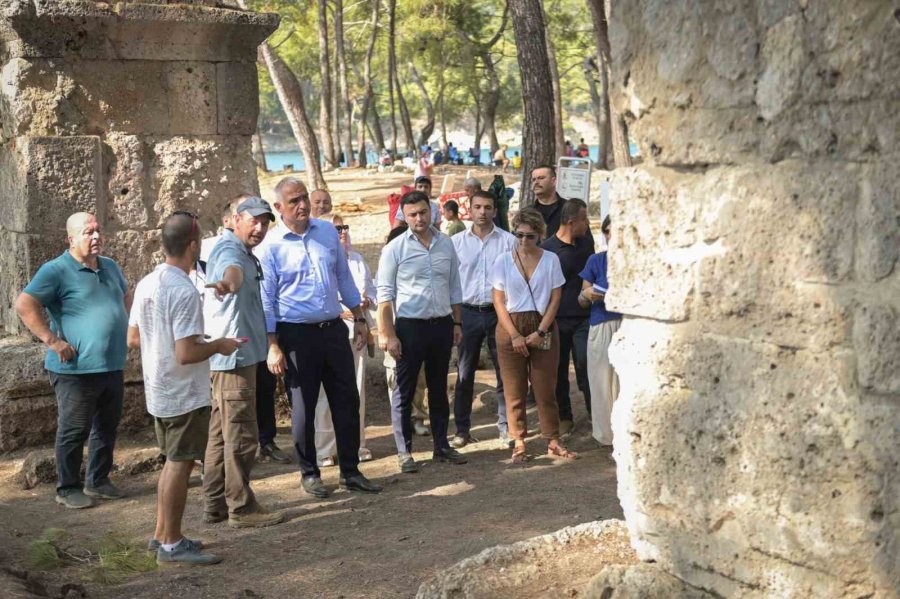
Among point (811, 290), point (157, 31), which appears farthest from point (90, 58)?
point (811, 290)

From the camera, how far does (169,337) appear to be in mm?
5590

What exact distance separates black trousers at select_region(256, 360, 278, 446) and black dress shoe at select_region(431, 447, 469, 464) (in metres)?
1.21

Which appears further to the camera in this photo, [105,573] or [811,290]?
[105,573]

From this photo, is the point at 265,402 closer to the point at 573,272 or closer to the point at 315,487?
the point at 315,487

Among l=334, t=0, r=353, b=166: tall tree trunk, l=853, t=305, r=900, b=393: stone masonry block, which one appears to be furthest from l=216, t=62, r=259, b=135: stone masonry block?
l=334, t=0, r=353, b=166: tall tree trunk

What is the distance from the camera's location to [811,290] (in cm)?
306

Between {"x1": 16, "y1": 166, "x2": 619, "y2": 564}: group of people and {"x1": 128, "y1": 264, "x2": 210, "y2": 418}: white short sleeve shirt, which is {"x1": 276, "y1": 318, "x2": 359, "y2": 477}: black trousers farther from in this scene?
{"x1": 128, "y1": 264, "x2": 210, "y2": 418}: white short sleeve shirt

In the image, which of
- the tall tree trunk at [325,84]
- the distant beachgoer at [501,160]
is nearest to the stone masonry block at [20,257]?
the tall tree trunk at [325,84]

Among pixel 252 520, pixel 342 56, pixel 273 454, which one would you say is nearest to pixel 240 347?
pixel 252 520

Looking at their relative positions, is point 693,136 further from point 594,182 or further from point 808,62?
point 594,182

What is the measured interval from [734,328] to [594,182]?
22833 mm

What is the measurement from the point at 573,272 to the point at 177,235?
3.49 meters

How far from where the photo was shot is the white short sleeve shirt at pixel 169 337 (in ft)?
18.2

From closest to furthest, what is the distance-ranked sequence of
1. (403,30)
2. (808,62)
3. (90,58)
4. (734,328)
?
(808,62) → (734,328) → (90,58) → (403,30)
